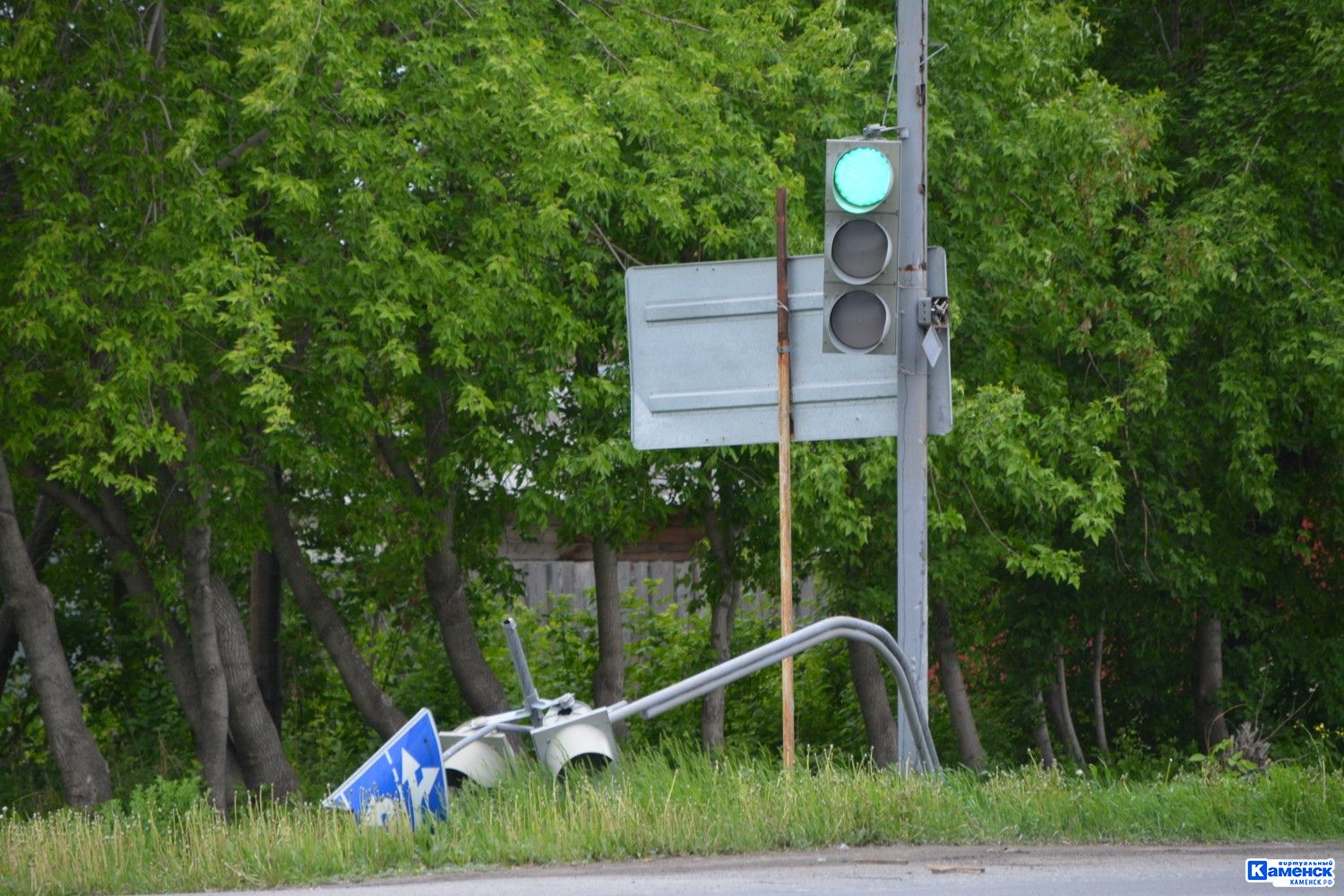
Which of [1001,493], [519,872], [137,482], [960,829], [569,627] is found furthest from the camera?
[569,627]

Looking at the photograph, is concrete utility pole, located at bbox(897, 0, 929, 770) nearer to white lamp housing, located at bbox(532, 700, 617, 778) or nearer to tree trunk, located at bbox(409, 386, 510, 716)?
white lamp housing, located at bbox(532, 700, 617, 778)

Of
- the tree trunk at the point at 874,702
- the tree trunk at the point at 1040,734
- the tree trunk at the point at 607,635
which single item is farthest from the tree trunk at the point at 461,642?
the tree trunk at the point at 1040,734

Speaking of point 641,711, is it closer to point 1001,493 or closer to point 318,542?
point 1001,493

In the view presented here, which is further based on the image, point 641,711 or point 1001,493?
point 1001,493

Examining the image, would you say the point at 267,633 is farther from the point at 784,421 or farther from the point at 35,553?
the point at 784,421

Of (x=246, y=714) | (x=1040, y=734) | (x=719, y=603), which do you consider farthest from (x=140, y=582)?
(x=1040, y=734)

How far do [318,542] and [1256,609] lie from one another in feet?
33.8

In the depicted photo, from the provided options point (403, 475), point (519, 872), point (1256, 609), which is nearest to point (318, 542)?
point (403, 475)

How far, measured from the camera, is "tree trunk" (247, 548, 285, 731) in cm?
1786

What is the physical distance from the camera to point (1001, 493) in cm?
1416

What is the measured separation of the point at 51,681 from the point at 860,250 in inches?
369

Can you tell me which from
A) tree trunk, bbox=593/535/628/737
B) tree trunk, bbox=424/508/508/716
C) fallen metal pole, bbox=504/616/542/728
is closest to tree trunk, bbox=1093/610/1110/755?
tree trunk, bbox=593/535/628/737

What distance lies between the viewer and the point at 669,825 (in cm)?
638

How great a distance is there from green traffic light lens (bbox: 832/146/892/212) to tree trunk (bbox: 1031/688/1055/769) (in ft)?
38.0
